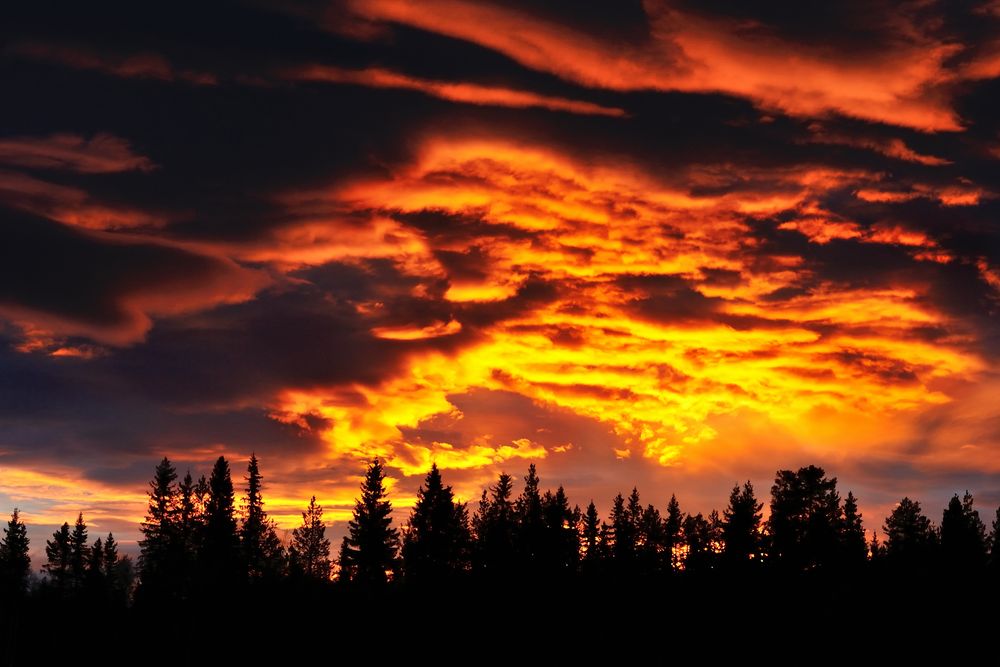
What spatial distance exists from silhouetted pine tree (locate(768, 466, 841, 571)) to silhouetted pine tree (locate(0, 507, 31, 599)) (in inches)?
3696

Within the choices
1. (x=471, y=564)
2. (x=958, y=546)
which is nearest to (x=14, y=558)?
(x=471, y=564)

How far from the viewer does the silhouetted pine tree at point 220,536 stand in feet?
358

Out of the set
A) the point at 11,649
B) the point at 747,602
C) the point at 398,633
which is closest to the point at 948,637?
the point at 747,602

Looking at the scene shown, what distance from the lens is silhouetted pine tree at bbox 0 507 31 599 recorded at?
131375 millimetres

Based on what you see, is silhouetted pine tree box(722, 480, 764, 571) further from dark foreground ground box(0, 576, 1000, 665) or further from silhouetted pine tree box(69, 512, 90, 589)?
silhouetted pine tree box(69, 512, 90, 589)

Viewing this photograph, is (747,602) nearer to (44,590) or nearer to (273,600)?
(273,600)

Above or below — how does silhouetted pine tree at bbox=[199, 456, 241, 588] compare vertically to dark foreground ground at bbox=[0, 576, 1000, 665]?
above

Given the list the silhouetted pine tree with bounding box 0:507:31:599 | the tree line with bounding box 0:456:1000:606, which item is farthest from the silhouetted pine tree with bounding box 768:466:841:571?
the silhouetted pine tree with bounding box 0:507:31:599

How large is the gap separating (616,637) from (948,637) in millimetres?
23822

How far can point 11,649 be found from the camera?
3241 inches

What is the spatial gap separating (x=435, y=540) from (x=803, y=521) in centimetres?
4092

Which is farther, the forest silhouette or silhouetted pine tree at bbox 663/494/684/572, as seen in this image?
silhouetted pine tree at bbox 663/494/684/572

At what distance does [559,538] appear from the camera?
399 feet

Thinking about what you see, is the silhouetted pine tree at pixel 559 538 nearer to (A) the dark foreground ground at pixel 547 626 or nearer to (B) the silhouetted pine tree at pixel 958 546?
(A) the dark foreground ground at pixel 547 626
